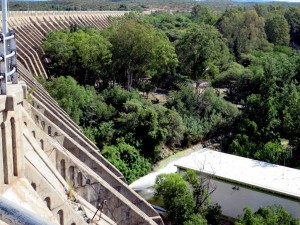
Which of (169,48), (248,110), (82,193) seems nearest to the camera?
(82,193)

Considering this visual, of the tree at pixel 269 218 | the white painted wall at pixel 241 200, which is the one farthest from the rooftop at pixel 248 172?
the tree at pixel 269 218

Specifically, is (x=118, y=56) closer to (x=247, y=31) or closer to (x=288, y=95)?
(x=288, y=95)

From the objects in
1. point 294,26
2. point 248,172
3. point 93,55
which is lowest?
point 248,172

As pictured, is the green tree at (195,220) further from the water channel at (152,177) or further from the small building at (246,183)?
the water channel at (152,177)

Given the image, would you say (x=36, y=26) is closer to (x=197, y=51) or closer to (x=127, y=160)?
(x=197, y=51)

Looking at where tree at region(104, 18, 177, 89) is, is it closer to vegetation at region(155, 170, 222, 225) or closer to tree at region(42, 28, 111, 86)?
tree at region(42, 28, 111, 86)

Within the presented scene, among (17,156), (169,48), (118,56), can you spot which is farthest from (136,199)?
(169,48)

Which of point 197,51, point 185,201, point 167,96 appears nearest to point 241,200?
point 185,201
